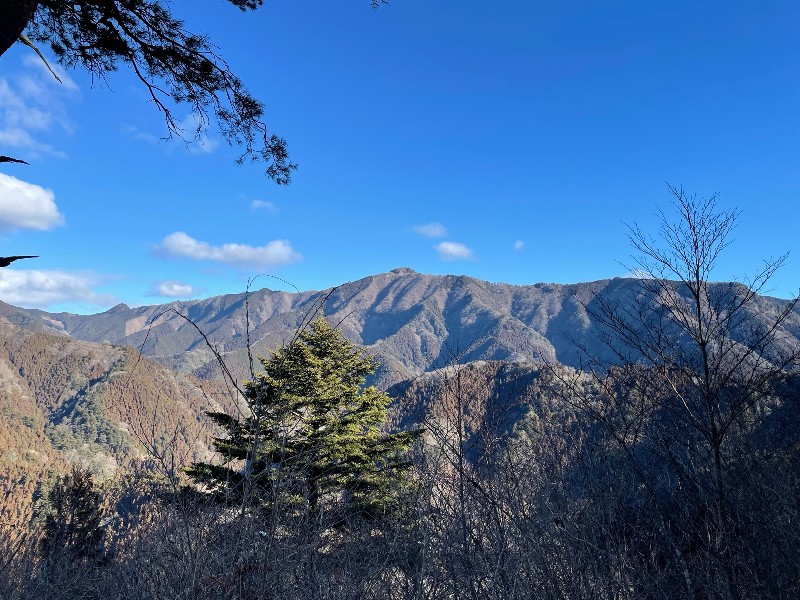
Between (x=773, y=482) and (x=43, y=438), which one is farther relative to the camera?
(x=43, y=438)

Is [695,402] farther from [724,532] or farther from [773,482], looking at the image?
[773,482]

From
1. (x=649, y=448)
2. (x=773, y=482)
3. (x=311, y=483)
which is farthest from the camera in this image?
(x=311, y=483)

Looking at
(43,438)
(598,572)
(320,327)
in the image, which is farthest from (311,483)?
(43,438)

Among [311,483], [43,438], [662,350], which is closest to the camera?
[662,350]

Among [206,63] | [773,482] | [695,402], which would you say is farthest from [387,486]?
[206,63]

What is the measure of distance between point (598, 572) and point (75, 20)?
23.0 ft

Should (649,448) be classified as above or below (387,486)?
above

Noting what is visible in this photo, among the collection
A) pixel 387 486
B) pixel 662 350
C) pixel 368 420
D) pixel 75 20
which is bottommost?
pixel 387 486

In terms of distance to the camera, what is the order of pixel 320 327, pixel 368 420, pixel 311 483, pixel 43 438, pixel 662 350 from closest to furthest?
pixel 662 350
pixel 311 483
pixel 368 420
pixel 320 327
pixel 43 438

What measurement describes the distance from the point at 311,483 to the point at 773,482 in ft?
37.2

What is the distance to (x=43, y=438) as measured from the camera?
198 meters

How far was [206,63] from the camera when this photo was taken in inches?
169

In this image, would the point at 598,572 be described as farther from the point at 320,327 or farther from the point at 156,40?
the point at 320,327

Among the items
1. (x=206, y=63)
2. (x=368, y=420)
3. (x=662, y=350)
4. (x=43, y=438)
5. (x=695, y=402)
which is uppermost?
(x=206, y=63)
